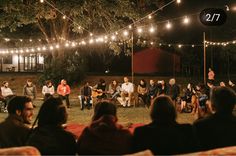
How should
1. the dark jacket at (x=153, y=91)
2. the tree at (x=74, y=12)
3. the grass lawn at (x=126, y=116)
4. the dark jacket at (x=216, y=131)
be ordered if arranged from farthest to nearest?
the tree at (x=74, y=12) → the dark jacket at (x=153, y=91) → the grass lawn at (x=126, y=116) → the dark jacket at (x=216, y=131)

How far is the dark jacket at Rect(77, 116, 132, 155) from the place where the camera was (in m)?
3.25

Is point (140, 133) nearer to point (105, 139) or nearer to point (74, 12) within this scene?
point (105, 139)

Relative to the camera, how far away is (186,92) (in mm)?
14719

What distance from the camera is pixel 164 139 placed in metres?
3.28

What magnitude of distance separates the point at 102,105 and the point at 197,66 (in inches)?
1092

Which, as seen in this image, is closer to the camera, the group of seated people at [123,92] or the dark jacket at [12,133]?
the dark jacket at [12,133]

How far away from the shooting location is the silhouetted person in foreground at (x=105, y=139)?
3.25 meters

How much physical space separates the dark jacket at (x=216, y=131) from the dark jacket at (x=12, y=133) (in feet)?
5.78

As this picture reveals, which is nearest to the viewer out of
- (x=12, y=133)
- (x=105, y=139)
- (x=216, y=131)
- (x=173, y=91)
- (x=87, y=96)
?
(x=105, y=139)

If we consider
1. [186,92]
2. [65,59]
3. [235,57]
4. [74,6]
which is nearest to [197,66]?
[235,57]

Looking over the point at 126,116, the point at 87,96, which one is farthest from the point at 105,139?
the point at 87,96

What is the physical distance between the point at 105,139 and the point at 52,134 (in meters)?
0.50

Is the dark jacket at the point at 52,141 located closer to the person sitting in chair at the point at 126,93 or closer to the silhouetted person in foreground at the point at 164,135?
the silhouetted person in foreground at the point at 164,135

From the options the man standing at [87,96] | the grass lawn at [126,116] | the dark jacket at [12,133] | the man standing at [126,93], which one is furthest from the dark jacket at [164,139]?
the man standing at [126,93]
